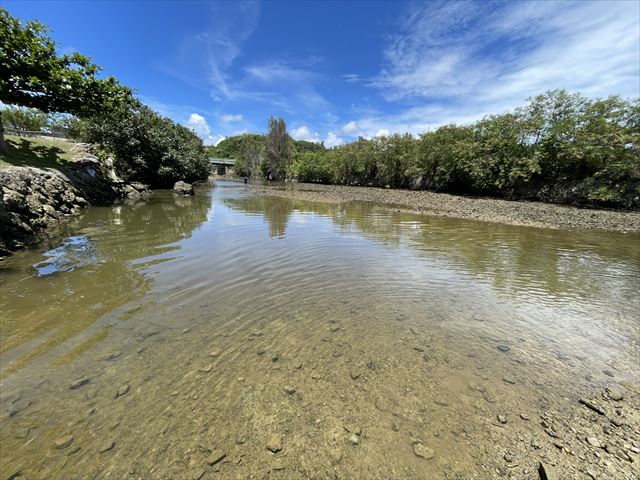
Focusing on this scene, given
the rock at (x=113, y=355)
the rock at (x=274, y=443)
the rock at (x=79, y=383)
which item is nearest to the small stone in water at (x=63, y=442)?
the rock at (x=79, y=383)

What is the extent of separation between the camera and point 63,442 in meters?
2.69

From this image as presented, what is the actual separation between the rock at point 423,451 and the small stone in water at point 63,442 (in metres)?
3.55

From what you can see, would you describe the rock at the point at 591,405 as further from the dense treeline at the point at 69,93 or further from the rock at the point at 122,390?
the dense treeline at the point at 69,93

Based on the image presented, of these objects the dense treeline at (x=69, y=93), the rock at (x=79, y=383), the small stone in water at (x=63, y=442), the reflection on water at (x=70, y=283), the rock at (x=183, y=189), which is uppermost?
the dense treeline at (x=69, y=93)

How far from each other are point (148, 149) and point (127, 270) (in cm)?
3067

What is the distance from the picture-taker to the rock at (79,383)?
3.38 metres

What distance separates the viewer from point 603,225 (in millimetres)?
15844

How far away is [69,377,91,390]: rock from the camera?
11.1ft

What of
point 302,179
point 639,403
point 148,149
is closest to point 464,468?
point 639,403

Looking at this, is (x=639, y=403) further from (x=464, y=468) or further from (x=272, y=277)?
(x=272, y=277)

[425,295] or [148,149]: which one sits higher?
[148,149]

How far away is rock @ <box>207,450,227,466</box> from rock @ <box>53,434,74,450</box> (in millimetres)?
1464

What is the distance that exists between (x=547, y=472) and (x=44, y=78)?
2446 cm

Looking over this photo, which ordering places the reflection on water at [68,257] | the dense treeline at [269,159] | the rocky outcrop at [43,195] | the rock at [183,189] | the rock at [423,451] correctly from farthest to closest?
the dense treeline at [269,159], the rock at [183,189], the rocky outcrop at [43,195], the reflection on water at [68,257], the rock at [423,451]
